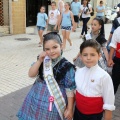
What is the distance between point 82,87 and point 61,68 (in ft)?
0.88

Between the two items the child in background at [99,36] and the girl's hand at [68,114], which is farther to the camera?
the child in background at [99,36]

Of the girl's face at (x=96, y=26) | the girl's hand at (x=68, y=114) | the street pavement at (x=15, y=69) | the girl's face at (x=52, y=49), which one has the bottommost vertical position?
the street pavement at (x=15, y=69)

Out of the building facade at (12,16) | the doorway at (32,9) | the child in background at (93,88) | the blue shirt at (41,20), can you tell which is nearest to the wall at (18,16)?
the building facade at (12,16)

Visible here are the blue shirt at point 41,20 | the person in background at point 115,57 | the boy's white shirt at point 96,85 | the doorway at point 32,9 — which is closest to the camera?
the boy's white shirt at point 96,85

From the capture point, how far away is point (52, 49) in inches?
97.3

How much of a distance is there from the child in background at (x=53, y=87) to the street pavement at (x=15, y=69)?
5.12 feet

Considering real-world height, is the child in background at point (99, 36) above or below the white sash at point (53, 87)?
above

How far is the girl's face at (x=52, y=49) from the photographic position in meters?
2.47

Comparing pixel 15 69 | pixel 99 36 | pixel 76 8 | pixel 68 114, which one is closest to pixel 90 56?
pixel 68 114

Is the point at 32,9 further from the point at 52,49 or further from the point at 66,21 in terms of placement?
the point at 52,49

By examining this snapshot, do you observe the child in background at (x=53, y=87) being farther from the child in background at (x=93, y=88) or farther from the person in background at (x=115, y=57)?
the person in background at (x=115, y=57)

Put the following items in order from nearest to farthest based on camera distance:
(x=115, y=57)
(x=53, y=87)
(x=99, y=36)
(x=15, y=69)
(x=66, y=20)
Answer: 1. (x=53, y=87)
2. (x=115, y=57)
3. (x=99, y=36)
4. (x=15, y=69)
5. (x=66, y=20)

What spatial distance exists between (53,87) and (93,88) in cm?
38

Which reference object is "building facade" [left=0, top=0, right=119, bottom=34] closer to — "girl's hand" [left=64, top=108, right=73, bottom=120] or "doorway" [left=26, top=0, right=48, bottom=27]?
"doorway" [left=26, top=0, right=48, bottom=27]
